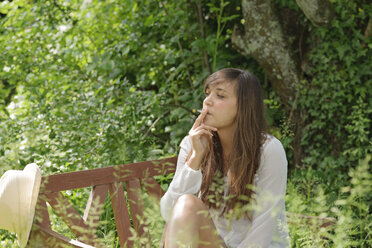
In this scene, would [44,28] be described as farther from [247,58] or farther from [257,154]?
[257,154]

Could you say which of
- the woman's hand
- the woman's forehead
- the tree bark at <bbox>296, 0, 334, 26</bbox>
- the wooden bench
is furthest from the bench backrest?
the tree bark at <bbox>296, 0, 334, 26</bbox>

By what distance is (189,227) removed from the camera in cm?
208

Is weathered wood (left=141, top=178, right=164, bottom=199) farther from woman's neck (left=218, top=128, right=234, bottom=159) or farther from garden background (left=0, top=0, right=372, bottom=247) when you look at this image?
woman's neck (left=218, top=128, right=234, bottom=159)

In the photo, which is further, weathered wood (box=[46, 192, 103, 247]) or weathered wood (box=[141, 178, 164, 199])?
weathered wood (box=[141, 178, 164, 199])

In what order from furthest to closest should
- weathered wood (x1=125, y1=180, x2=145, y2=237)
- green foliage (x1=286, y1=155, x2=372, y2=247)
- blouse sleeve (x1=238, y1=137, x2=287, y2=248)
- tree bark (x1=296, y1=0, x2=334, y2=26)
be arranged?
1. tree bark (x1=296, y1=0, x2=334, y2=26)
2. weathered wood (x1=125, y1=180, x2=145, y2=237)
3. blouse sleeve (x1=238, y1=137, x2=287, y2=248)
4. green foliage (x1=286, y1=155, x2=372, y2=247)

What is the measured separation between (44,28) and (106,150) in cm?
164

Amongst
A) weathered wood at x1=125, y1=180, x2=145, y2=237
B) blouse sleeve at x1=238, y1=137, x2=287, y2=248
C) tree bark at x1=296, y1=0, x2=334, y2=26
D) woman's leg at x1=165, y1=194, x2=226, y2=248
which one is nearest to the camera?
woman's leg at x1=165, y1=194, x2=226, y2=248

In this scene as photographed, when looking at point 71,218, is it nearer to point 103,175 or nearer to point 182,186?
point 103,175

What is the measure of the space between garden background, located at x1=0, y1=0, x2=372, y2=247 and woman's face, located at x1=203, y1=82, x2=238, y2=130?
1.04 meters

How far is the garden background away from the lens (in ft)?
12.1

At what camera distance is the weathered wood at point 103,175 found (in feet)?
7.88

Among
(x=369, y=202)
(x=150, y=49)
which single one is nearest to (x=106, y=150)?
(x=150, y=49)

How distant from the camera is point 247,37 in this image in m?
4.01

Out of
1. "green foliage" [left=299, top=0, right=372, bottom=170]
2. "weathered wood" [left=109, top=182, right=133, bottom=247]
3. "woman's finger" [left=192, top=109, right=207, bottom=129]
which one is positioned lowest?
"green foliage" [left=299, top=0, right=372, bottom=170]
